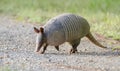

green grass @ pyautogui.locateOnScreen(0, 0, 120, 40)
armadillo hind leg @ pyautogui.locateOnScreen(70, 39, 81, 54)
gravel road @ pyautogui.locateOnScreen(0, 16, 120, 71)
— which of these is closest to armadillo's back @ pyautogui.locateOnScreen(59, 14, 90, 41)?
armadillo hind leg @ pyautogui.locateOnScreen(70, 39, 81, 54)

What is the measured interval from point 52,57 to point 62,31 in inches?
30.9

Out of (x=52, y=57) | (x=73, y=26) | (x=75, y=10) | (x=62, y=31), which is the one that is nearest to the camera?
(x=52, y=57)

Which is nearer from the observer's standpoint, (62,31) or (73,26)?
(62,31)

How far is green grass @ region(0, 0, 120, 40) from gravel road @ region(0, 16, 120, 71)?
149 cm

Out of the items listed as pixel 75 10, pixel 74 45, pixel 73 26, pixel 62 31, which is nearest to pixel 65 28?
pixel 62 31

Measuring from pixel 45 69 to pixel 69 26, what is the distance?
221cm

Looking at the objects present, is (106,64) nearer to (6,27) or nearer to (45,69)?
(45,69)

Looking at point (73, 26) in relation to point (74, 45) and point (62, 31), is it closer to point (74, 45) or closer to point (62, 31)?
point (62, 31)

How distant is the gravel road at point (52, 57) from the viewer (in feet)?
29.8

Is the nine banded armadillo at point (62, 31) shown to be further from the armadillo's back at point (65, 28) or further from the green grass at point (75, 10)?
the green grass at point (75, 10)

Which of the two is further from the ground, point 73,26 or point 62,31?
point 73,26

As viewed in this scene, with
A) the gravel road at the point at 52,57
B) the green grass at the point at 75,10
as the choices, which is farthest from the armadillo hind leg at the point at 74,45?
the green grass at the point at 75,10

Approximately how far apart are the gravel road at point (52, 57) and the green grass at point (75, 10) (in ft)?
4.88

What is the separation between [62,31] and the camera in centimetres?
1077
